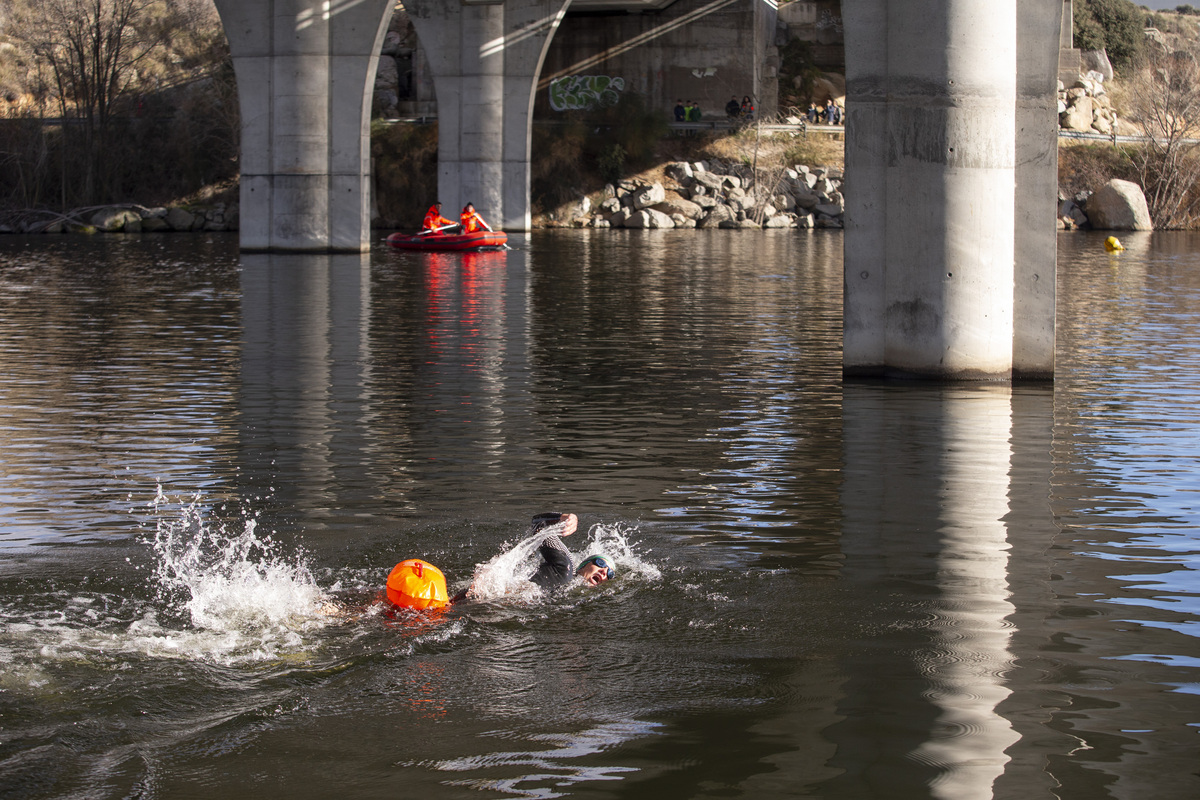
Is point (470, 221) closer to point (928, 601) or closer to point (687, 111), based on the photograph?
point (687, 111)

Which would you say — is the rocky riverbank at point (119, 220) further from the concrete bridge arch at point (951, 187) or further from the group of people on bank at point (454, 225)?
the concrete bridge arch at point (951, 187)

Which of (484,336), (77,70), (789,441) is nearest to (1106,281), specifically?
(484,336)

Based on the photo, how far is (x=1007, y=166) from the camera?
13.9m

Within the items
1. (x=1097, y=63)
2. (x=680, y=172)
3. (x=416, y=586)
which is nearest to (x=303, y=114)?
(x=680, y=172)

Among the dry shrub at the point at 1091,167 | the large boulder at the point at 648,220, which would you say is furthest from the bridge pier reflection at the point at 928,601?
the dry shrub at the point at 1091,167

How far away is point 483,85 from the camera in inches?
1941

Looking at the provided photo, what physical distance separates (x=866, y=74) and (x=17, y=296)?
685 inches

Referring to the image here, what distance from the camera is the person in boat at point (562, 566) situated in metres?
7.72

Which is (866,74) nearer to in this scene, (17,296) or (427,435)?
(427,435)

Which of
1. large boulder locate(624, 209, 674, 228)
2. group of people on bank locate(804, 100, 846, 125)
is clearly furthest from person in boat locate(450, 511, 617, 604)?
group of people on bank locate(804, 100, 846, 125)

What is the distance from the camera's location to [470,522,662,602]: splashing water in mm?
7660

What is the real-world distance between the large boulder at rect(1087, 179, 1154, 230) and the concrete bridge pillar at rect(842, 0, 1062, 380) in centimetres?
4613

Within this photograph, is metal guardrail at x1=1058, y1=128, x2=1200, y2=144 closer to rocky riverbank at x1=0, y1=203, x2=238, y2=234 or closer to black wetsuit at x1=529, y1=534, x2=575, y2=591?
rocky riverbank at x1=0, y1=203, x2=238, y2=234

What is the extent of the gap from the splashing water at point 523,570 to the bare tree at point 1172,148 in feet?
187
